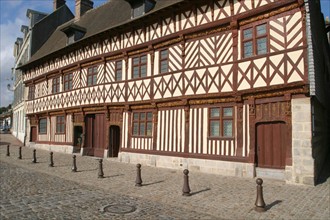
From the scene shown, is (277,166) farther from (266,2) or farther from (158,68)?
(158,68)

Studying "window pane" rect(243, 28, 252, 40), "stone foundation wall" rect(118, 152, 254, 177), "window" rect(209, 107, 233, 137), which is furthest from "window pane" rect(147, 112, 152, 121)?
"window pane" rect(243, 28, 252, 40)

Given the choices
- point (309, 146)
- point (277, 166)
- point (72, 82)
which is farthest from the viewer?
point (72, 82)

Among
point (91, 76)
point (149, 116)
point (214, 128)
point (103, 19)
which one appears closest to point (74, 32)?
point (103, 19)

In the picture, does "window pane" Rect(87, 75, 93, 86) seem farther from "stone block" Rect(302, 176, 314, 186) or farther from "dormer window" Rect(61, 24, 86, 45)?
"stone block" Rect(302, 176, 314, 186)

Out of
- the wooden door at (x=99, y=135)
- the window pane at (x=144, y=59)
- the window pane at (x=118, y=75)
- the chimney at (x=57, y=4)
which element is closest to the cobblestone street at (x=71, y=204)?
the window pane at (x=144, y=59)

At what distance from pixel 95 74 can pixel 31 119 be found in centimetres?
982

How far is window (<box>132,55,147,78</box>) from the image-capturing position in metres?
13.9

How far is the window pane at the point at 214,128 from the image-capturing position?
11.0 metres

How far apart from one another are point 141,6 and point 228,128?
7247 millimetres

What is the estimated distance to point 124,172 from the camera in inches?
433

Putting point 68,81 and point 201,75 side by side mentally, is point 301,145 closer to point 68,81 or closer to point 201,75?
point 201,75

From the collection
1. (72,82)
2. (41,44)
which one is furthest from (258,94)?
(41,44)

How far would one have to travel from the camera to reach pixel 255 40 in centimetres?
1012

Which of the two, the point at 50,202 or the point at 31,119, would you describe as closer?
the point at 50,202
